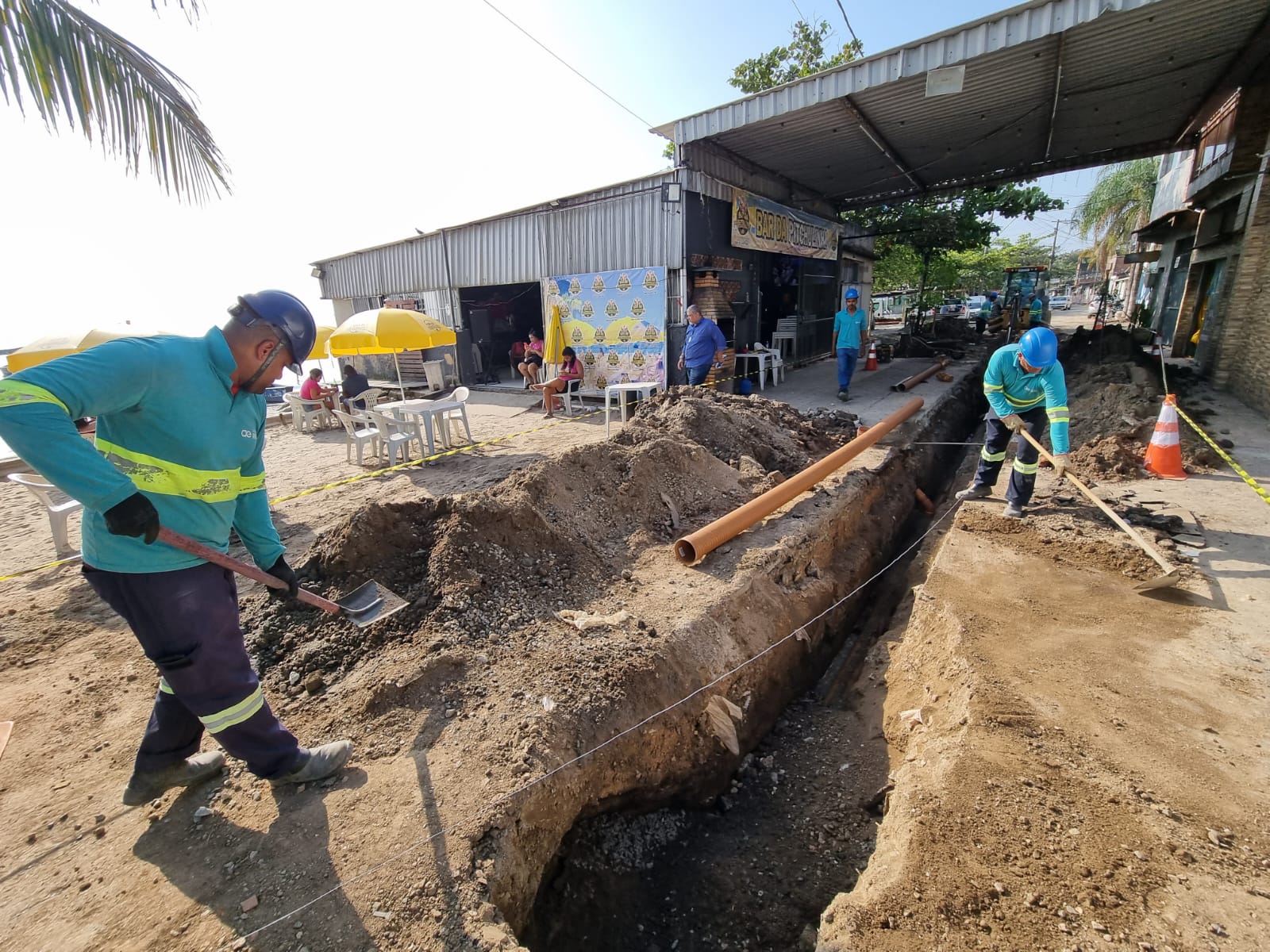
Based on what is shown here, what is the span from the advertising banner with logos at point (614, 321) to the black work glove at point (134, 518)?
9205 millimetres

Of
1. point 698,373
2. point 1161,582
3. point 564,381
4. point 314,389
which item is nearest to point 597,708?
point 1161,582

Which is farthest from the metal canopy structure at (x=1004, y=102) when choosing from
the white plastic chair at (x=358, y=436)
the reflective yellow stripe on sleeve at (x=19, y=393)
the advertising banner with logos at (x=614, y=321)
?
the reflective yellow stripe on sleeve at (x=19, y=393)

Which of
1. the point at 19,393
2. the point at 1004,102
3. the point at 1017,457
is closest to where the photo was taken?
the point at 19,393

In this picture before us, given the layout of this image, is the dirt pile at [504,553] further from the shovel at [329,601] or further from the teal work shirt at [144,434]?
the teal work shirt at [144,434]

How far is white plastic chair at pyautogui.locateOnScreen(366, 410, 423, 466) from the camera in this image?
24.2 ft

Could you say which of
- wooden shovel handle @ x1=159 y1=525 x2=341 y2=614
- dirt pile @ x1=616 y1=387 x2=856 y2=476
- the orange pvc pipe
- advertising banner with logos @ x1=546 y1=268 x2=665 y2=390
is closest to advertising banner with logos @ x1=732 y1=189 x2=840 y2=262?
advertising banner with logos @ x1=546 y1=268 x2=665 y2=390

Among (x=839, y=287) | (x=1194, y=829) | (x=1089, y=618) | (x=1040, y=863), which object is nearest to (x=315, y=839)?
(x=1040, y=863)

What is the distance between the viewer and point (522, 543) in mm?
4027

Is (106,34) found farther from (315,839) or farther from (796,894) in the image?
(796,894)

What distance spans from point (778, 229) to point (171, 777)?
13.7 meters

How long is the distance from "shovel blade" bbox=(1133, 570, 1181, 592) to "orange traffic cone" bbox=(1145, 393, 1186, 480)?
2.49 meters

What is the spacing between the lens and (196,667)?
6.94 feet

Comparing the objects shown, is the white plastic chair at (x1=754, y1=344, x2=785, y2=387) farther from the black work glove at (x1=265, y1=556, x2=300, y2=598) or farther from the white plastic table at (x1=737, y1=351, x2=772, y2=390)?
the black work glove at (x1=265, y1=556, x2=300, y2=598)

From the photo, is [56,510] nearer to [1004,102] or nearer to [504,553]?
[504,553]
